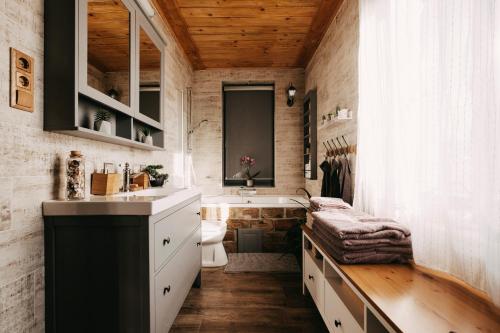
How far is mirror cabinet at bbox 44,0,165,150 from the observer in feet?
4.38

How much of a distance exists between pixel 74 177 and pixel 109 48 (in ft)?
2.84

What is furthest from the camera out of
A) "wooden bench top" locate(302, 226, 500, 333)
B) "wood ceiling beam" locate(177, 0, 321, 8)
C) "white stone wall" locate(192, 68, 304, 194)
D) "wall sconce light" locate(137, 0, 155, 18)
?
Answer: "white stone wall" locate(192, 68, 304, 194)

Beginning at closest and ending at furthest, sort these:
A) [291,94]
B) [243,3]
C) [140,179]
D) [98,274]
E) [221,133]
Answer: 1. [98,274]
2. [140,179]
3. [243,3]
4. [291,94]
5. [221,133]

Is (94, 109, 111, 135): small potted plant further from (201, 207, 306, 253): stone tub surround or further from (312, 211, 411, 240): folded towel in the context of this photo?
(201, 207, 306, 253): stone tub surround

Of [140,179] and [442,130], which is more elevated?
[442,130]

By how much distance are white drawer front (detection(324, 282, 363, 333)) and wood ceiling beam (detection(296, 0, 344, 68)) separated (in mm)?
2479

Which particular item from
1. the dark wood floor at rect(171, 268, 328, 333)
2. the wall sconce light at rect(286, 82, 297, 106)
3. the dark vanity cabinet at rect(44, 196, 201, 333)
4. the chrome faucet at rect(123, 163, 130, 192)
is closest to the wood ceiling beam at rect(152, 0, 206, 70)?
the wall sconce light at rect(286, 82, 297, 106)

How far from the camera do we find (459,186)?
1053 mm

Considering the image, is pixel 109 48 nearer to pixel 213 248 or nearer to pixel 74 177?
pixel 74 177

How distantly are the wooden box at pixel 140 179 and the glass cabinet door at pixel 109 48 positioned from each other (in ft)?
1.87

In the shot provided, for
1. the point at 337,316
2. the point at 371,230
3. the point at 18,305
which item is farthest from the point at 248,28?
the point at 18,305

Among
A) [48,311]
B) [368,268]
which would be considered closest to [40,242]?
[48,311]

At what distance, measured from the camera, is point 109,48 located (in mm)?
1743

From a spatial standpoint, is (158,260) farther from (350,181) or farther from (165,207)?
(350,181)
